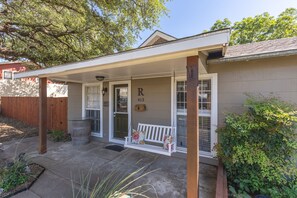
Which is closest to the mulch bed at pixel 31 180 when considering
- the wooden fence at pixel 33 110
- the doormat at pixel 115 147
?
the doormat at pixel 115 147

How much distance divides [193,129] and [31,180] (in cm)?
333

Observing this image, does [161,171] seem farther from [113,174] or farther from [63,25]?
[63,25]

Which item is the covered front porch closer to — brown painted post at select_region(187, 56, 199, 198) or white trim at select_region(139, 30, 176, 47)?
brown painted post at select_region(187, 56, 199, 198)

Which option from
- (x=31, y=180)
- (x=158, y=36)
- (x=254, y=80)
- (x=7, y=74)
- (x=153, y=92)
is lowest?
(x=31, y=180)

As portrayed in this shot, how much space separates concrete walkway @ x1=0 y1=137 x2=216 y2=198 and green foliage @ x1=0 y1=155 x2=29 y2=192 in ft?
1.00

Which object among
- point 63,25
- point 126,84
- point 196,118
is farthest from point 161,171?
point 63,25

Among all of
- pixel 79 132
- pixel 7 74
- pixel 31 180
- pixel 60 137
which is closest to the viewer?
pixel 31 180

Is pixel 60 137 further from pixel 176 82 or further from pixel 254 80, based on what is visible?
pixel 254 80

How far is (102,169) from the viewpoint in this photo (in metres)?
3.41

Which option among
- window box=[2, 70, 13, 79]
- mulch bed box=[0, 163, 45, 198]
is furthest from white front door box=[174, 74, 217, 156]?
window box=[2, 70, 13, 79]

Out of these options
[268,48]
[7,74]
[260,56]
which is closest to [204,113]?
[260,56]

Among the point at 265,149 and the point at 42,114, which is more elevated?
the point at 42,114

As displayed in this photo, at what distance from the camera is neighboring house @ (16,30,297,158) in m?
2.51

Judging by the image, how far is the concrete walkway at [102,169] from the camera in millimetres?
2713
